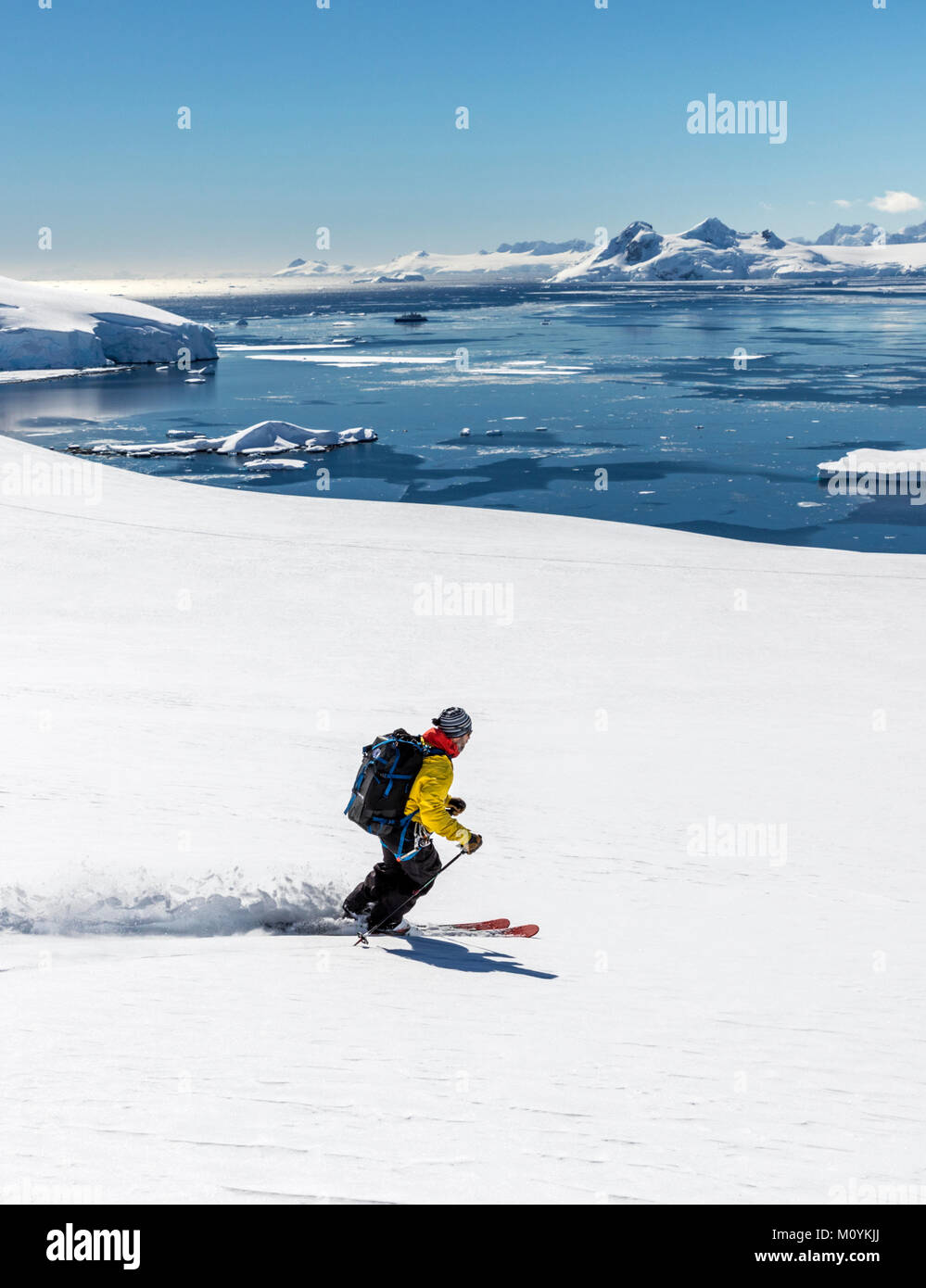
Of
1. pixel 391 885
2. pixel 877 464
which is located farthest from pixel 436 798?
pixel 877 464

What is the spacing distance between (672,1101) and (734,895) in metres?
2.90

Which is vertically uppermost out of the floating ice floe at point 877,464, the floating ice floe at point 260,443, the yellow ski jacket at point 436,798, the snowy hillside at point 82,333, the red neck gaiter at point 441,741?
the snowy hillside at point 82,333

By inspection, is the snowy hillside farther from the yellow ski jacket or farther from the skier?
the yellow ski jacket

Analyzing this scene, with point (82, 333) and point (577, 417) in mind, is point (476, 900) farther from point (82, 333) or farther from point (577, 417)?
point (82, 333)

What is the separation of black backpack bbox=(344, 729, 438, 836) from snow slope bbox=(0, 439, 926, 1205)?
71cm

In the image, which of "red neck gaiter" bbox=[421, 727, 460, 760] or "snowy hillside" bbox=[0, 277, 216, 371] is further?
"snowy hillside" bbox=[0, 277, 216, 371]

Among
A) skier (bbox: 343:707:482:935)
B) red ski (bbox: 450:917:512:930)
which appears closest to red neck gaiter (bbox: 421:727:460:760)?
skier (bbox: 343:707:482:935)

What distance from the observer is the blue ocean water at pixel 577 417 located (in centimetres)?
2492

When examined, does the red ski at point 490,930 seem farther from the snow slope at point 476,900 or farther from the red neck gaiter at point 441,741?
the red neck gaiter at point 441,741

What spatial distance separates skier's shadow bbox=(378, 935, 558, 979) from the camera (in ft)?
15.7

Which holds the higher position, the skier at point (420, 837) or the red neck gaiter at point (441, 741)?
the red neck gaiter at point (441, 741)

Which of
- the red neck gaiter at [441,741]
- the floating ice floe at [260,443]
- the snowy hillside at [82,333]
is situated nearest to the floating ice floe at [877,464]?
the floating ice floe at [260,443]

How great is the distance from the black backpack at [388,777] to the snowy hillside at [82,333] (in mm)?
65145

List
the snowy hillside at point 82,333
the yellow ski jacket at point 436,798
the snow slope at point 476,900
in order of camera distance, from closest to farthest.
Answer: the snow slope at point 476,900
the yellow ski jacket at point 436,798
the snowy hillside at point 82,333
